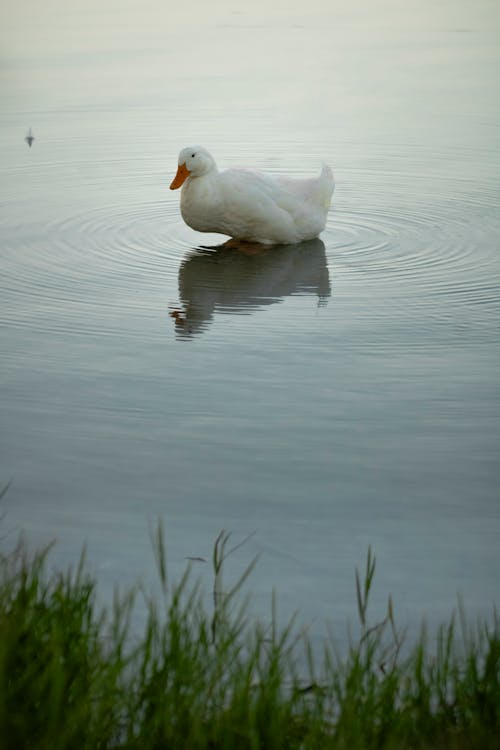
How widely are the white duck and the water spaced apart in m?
0.15

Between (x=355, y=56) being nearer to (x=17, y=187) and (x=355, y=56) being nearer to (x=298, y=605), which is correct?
(x=17, y=187)

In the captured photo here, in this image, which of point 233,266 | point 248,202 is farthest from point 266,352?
point 248,202

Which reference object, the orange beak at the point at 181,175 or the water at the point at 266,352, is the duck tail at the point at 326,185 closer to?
the water at the point at 266,352

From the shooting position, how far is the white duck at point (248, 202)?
6.70 m

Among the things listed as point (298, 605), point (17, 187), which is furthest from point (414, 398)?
point (17, 187)

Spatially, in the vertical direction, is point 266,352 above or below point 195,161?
below

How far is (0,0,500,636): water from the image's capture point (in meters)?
3.65

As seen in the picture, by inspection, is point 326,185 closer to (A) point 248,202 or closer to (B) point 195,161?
(A) point 248,202

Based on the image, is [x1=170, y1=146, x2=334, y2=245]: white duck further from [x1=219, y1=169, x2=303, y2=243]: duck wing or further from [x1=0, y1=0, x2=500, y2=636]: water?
[x1=0, y1=0, x2=500, y2=636]: water

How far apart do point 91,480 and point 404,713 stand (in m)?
1.73

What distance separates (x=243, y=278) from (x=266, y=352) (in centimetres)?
123

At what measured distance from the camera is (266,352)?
5215 mm

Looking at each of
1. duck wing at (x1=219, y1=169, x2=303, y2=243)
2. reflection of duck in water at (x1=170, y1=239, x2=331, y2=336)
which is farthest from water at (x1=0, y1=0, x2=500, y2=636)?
duck wing at (x1=219, y1=169, x2=303, y2=243)

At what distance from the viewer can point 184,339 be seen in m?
5.42
